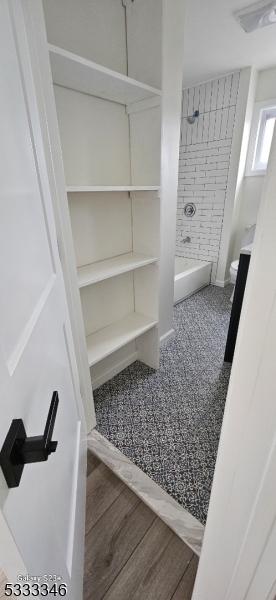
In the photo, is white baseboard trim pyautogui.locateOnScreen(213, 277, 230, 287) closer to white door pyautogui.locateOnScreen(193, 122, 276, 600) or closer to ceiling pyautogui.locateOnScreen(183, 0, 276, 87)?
ceiling pyautogui.locateOnScreen(183, 0, 276, 87)

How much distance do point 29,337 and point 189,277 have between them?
2.66m

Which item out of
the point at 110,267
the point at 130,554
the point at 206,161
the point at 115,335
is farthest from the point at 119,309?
the point at 206,161

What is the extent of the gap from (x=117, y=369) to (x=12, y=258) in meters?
1.55

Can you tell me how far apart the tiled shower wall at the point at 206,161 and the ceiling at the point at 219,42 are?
0.19 meters

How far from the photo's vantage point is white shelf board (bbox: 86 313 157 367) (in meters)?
1.45

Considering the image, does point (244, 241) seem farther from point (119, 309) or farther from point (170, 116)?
point (119, 309)

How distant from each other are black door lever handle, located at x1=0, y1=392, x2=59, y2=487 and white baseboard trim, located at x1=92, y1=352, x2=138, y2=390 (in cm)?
136

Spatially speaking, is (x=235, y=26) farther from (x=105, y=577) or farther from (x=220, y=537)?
(x=105, y=577)

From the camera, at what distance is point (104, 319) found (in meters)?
1.70

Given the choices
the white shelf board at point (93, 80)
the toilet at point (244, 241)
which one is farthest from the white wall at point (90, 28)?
the toilet at point (244, 241)

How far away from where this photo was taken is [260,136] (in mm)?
2885

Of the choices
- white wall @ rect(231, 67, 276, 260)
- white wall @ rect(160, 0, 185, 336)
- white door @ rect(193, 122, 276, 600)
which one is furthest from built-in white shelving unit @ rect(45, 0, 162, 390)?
white wall @ rect(231, 67, 276, 260)

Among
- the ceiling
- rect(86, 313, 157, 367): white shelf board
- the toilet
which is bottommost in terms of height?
rect(86, 313, 157, 367): white shelf board

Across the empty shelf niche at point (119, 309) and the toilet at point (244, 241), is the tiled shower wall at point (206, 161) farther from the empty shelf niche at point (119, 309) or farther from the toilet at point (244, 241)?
the empty shelf niche at point (119, 309)
